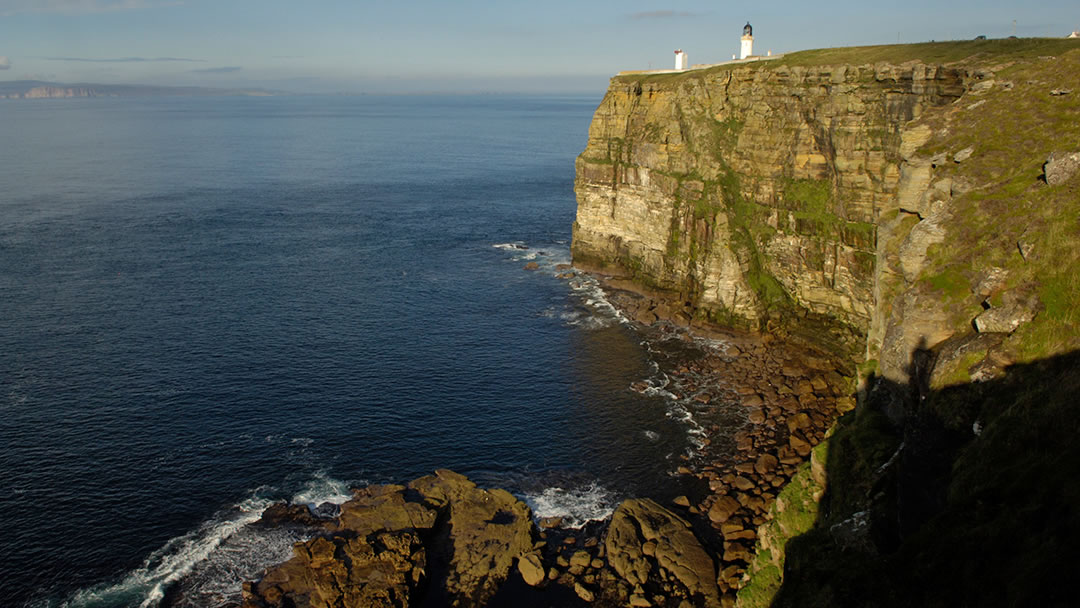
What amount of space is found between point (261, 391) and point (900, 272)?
169ft

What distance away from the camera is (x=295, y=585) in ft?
140

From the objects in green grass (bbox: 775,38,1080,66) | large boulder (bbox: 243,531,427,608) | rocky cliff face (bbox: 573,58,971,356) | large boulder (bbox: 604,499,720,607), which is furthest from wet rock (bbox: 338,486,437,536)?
green grass (bbox: 775,38,1080,66)

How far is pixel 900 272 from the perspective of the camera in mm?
40188

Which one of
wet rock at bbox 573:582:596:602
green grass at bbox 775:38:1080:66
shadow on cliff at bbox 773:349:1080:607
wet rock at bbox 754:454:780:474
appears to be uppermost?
green grass at bbox 775:38:1080:66

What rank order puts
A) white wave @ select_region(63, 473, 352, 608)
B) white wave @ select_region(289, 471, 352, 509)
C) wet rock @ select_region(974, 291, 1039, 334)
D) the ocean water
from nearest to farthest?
wet rock @ select_region(974, 291, 1039, 334), white wave @ select_region(63, 473, 352, 608), the ocean water, white wave @ select_region(289, 471, 352, 509)

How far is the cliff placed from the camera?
2400 cm

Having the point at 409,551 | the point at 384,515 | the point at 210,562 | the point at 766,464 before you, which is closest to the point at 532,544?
the point at 409,551

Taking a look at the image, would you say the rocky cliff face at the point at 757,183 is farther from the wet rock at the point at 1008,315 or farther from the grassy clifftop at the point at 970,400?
the wet rock at the point at 1008,315

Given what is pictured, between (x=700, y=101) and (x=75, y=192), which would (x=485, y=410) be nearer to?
(x=700, y=101)

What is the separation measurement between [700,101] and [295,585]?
6872 cm

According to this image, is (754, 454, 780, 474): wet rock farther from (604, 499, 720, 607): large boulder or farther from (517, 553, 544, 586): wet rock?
(517, 553, 544, 586): wet rock

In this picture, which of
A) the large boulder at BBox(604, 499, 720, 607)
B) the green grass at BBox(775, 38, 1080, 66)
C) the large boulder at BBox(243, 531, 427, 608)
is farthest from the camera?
the green grass at BBox(775, 38, 1080, 66)

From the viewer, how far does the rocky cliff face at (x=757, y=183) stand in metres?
69.0

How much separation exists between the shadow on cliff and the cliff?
80mm
